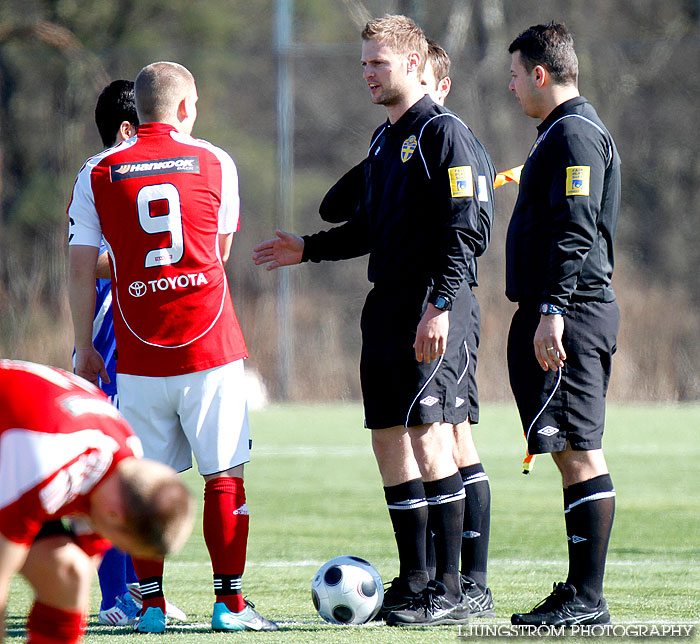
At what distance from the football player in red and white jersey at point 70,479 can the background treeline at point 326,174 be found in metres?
13.1

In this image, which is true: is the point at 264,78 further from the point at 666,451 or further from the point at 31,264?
the point at 666,451

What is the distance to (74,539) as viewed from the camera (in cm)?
307

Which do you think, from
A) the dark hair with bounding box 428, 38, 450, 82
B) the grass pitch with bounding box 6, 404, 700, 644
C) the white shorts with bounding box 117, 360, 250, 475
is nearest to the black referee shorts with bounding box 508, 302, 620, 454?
the grass pitch with bounding box 6, 404, 700, 644

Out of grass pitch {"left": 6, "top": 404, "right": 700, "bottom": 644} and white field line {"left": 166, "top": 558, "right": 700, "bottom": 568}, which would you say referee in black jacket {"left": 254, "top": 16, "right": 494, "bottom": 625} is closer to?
grass pitch {"left": 6, "top": 404, "right": 700, "bottom": 644}

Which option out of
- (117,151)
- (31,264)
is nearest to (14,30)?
(31,264)

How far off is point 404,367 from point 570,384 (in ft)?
2.03

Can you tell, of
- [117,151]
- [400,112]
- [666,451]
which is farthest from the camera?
[666,451]

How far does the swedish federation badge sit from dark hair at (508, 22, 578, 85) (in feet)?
1.62

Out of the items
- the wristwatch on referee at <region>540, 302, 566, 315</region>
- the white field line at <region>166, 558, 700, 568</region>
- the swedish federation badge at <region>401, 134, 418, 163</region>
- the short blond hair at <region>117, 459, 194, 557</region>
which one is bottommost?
the white field line at <region>166, 558, 700, 568</region>

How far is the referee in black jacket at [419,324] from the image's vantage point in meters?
4.35

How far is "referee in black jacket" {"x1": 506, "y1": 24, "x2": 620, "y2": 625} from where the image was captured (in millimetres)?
4094

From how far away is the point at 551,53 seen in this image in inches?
171

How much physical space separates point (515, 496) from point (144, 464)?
580 centimetres

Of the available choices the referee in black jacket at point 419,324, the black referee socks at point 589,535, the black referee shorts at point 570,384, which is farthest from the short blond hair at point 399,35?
the black referee socks at point 589,535
